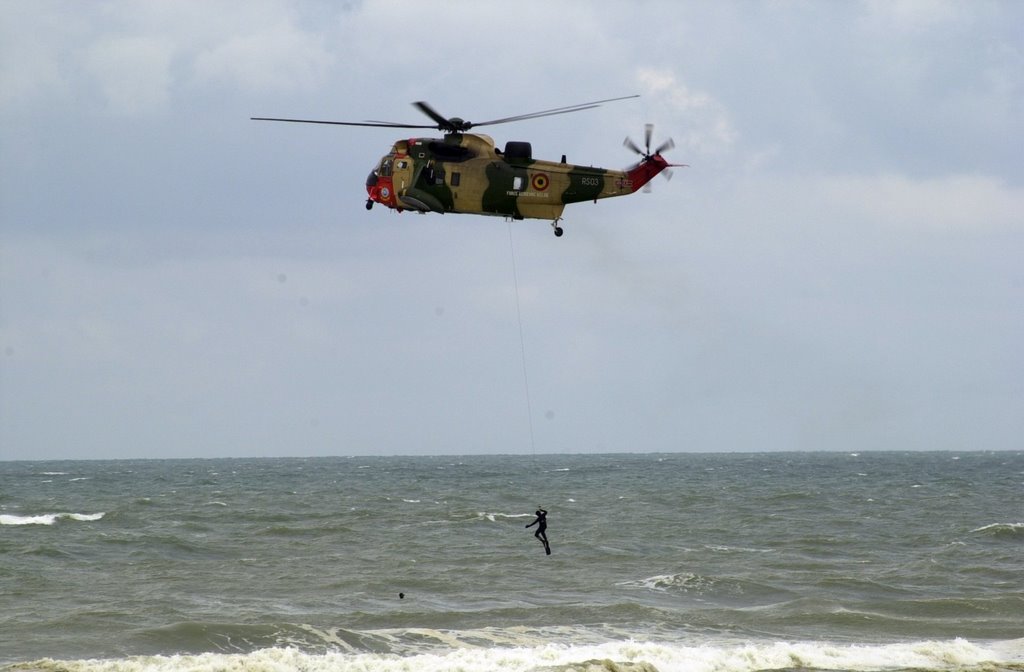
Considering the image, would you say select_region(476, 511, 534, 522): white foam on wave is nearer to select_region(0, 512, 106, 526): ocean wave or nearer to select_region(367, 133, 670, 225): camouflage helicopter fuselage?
select_region(0, 512, 106, 526): ocean wave

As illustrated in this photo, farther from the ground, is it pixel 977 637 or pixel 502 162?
pixel 502 162

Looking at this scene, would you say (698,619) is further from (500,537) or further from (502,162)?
(500,537)

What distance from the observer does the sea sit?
79.4ft

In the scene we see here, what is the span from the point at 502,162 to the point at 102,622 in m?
14.6

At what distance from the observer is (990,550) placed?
4003 cm

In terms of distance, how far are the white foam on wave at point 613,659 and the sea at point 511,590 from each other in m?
0.06

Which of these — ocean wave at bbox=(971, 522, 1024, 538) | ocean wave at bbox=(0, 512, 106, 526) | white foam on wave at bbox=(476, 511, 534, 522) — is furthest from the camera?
white foam on wave at bbox=(476, 511, 534, 522)

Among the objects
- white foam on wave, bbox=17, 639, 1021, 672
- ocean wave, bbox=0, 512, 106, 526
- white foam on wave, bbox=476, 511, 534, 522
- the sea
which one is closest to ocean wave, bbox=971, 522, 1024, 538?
the sea

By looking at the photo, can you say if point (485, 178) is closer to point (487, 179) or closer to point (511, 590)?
point (487, 179)

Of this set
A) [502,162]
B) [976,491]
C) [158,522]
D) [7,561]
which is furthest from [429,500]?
[502,162]

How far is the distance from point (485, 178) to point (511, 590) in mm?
12118

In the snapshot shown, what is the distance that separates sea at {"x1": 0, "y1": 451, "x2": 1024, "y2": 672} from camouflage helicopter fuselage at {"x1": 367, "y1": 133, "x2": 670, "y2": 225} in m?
9.88

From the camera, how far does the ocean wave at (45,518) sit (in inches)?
2031

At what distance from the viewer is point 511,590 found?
31.5 m
